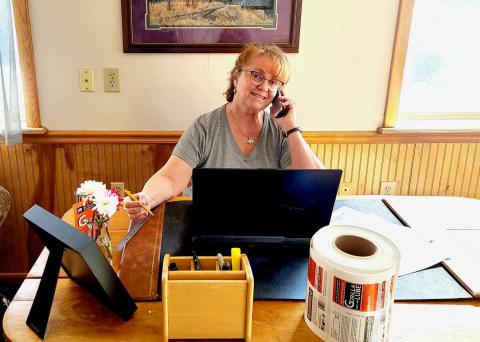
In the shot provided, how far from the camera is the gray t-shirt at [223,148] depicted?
1.69 meters

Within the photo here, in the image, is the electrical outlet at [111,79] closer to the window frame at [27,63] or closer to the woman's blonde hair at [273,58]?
the window frame at [27,63]

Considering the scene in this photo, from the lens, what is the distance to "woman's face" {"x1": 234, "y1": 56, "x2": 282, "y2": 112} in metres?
1.62

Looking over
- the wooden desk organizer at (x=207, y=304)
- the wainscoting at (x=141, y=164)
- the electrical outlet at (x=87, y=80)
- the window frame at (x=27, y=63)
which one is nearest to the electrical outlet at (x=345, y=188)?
the wainscoting at (x=141, y=164)

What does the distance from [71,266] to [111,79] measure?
1.39m

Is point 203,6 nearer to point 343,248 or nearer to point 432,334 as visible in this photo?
point 343,248

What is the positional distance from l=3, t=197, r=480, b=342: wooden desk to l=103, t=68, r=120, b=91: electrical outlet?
1.33 metres

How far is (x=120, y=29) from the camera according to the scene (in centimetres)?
204

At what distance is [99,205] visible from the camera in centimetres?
91

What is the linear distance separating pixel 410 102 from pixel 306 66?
1.98 feet

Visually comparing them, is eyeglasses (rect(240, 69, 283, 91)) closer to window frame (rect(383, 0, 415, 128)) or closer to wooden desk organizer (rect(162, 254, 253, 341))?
window frame (rect(383, 0, 415, 128))

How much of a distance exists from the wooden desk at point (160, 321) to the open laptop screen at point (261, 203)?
225 millimetres

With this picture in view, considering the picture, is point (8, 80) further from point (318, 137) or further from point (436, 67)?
point (436, 67)

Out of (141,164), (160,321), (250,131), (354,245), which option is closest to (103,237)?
(160,321)

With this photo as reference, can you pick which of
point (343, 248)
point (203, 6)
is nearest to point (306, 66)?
point (203, 6)
